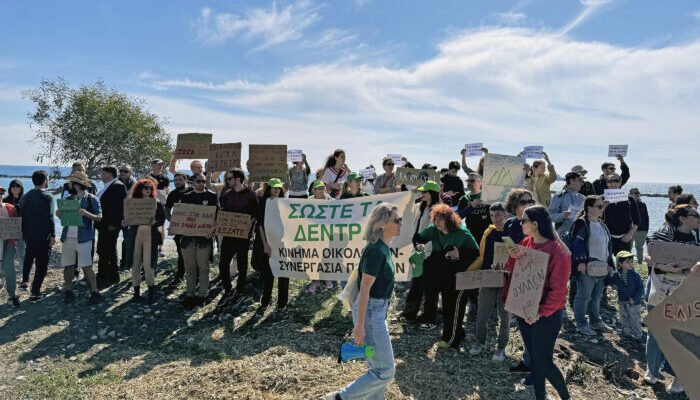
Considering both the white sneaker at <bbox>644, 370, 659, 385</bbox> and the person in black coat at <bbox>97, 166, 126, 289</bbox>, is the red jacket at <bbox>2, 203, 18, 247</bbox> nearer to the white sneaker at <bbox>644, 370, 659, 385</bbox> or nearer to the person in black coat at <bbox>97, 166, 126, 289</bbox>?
the person in black coat at <bbox>97, 166, 126, 289</bbox>

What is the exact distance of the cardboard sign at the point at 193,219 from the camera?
8820mm

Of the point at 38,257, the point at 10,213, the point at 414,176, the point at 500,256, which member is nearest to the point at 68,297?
the point at 38,257

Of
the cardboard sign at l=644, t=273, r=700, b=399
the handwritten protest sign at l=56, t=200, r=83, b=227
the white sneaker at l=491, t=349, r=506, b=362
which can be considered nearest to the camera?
the cardboard sign at l=644, t=273, r=700, b=399

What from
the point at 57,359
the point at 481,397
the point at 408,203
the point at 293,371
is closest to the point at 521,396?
the point at 481,397

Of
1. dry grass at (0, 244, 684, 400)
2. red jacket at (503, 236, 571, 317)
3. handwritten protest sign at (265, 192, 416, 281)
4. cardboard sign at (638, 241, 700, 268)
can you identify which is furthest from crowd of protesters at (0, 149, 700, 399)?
dry grass at (0, 244, 684, 400)

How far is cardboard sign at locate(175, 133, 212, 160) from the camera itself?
11.0 meters

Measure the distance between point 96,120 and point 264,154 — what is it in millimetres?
9748

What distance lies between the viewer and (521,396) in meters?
5.69

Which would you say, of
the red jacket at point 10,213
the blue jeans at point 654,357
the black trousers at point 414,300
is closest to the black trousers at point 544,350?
the blue jeans at point 654,357

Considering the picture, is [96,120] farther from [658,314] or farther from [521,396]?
[658,314]

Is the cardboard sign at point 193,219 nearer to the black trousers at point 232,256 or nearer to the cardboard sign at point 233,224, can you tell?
the cardboard sign at point 233,224

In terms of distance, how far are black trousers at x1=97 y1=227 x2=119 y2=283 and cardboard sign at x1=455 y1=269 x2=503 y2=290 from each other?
730 cm

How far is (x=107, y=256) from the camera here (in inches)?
394

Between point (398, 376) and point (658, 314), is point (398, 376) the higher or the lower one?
the lower one
